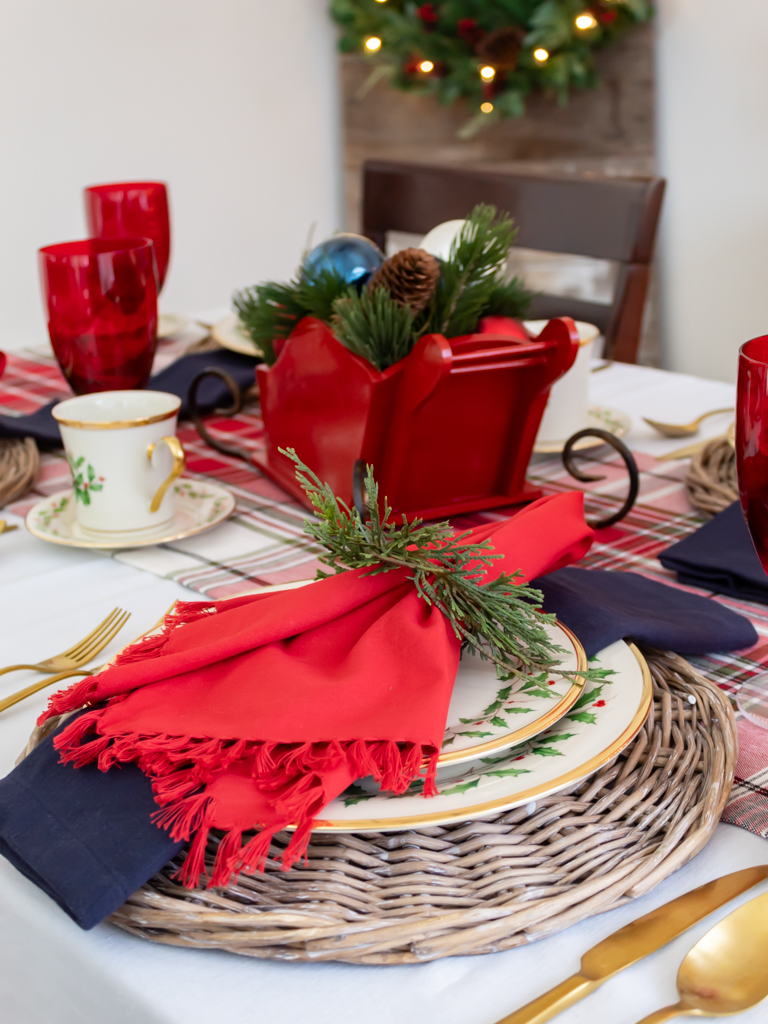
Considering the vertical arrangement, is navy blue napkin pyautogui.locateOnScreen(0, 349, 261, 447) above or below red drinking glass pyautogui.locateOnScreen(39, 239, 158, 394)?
below

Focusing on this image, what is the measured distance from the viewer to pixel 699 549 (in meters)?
0.63

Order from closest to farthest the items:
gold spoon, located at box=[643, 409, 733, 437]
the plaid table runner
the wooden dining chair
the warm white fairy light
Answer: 1. the plaid table runner
2. gold spoon, located at box=[643, 409, 733, 437]
3. the wooden dining chair
4. the warm white fairy light

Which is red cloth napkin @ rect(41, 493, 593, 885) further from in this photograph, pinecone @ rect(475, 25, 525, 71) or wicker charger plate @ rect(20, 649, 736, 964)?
pinecone @ rect(475, 25, 525, 71)

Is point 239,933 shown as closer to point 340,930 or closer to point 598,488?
point 340,930

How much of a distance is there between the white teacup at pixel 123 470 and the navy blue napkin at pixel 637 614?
1.00 feet

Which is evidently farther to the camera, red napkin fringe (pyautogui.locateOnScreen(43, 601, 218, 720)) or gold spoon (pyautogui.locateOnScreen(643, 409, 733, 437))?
gold spoon (pyautogui.locateOnScreen(643, 409, 733, 437))

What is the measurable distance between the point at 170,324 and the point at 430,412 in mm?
725

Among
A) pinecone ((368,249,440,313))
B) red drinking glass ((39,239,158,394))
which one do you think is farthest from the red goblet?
red drinking glass ((39,239,158,394))

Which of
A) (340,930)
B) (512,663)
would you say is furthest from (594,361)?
(340,930)

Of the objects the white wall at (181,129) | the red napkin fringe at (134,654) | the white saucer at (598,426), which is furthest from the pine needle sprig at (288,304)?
the white wall at (181,129)

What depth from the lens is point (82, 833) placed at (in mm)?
353

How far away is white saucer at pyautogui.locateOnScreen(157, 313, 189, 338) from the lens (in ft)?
4.14

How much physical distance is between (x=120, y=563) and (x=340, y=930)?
422 mm

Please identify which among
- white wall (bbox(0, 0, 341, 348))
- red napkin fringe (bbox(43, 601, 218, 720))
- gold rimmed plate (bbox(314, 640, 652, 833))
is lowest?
gold rimmed plate (bbox(314, 640, 652, 833))
